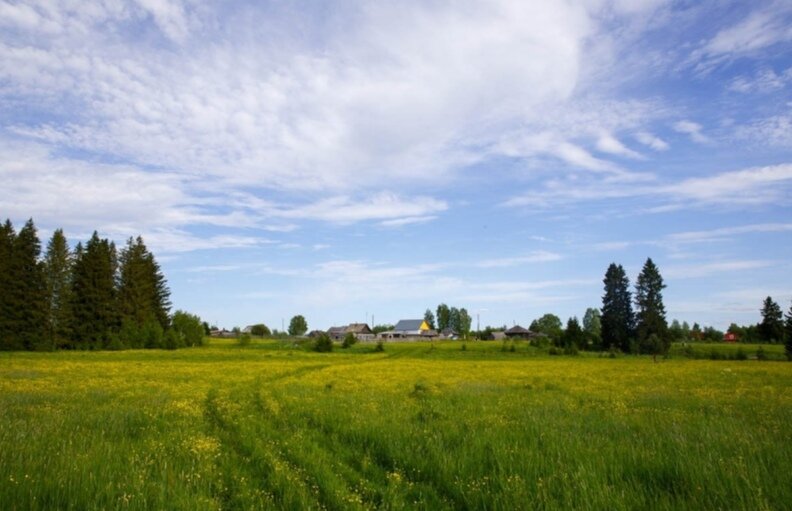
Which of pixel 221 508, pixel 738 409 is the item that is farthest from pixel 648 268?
pixel 221 508

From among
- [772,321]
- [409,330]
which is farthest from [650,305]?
[409,330]

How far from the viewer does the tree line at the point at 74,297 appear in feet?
243

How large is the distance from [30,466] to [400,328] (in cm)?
18257

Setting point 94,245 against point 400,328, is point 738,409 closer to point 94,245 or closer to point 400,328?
point 94,245

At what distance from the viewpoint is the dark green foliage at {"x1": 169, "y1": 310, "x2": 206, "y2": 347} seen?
10475 centimetres

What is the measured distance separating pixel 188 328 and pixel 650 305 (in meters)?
101

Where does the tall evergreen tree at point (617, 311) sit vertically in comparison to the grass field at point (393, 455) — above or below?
above

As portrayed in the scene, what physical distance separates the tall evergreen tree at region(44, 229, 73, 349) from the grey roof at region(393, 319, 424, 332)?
122 m

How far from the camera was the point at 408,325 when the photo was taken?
620ft

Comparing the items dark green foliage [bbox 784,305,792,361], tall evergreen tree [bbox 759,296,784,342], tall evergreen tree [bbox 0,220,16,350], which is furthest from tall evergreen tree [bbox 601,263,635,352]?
tall evergreen tree [bbox 0,220,16,350]

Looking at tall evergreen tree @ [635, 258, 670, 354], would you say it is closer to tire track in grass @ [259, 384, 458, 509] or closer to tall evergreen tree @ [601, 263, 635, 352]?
tall evergreen tree @ [601, 263, 635, 352]

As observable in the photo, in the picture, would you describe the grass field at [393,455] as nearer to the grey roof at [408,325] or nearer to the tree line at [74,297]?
the tree line at [74,297]

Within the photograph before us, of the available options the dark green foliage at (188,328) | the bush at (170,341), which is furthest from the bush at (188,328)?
the bush at (170,341)

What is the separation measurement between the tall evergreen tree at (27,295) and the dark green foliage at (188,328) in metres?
29.1
